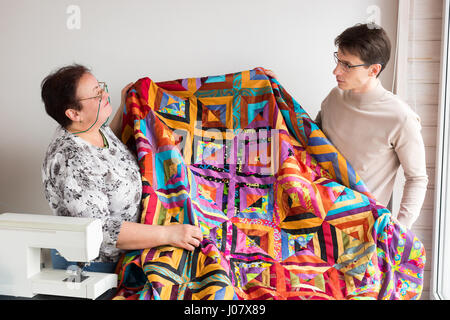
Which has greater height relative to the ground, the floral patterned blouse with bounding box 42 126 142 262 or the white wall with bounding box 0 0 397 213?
the white wall with bounding box 0 0 397 213

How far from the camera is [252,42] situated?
188cm

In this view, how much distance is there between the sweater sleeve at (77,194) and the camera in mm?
1202

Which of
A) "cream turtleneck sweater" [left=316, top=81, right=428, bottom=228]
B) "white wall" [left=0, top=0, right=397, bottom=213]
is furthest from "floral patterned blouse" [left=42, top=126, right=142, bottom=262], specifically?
"cream turtleneck sweater" [left=316, top=81, right=428, bottom=228]

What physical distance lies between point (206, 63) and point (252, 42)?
0.76 feet

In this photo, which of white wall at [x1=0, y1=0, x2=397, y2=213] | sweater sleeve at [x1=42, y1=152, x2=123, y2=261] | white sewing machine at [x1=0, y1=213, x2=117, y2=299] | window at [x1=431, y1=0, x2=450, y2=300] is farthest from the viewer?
white wall at [x1=0, y1=0, x2=397, y2=213]

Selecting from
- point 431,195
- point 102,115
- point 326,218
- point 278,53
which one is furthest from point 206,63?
point 431,195

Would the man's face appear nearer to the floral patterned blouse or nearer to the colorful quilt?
the colorful quilt

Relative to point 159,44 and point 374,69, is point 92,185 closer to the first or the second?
point 159,44

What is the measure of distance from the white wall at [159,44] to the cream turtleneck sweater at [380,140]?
1.04 feet

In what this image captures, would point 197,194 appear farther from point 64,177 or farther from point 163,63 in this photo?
point 163,63

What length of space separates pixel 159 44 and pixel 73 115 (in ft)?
2.38

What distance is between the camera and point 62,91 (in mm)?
1330

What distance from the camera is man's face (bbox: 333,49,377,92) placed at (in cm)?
149

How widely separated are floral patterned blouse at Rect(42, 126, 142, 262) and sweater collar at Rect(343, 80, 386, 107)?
860mm
